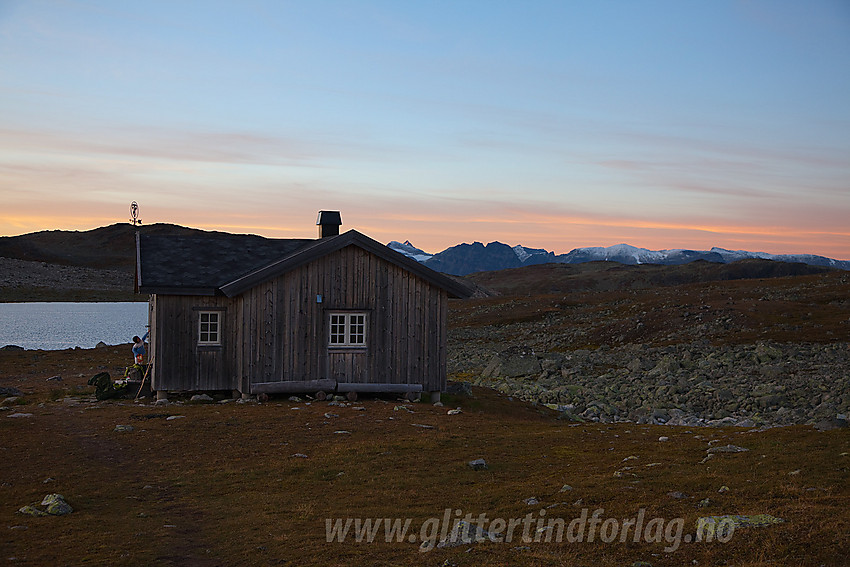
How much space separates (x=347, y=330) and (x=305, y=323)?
4.93 feet

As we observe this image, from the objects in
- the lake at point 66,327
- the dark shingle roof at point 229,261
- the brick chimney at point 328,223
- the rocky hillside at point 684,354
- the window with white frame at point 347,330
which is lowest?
the lake at point 66,327

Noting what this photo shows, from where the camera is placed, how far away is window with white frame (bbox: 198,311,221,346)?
26062mm

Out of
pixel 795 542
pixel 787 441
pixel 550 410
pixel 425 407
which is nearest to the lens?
pixel 795 542

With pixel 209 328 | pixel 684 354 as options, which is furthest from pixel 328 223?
pixel 684 354

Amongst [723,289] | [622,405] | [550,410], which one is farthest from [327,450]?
[723,289]

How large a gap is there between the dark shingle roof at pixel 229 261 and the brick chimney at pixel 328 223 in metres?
0.74

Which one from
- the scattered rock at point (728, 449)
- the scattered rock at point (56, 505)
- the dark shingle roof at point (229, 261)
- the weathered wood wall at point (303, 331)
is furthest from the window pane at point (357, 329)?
the scattered rock at point (56, 505)

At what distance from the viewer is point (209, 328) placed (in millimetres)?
26172

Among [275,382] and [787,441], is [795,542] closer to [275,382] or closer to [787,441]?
[787,441]

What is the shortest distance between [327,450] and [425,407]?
7777mm

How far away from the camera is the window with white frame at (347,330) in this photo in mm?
26156

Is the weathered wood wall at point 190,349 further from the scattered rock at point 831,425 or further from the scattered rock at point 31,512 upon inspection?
the scattered rock at point 831,425

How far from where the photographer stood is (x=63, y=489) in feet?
47.4

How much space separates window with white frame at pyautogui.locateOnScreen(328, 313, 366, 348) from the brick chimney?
16.6 feet
